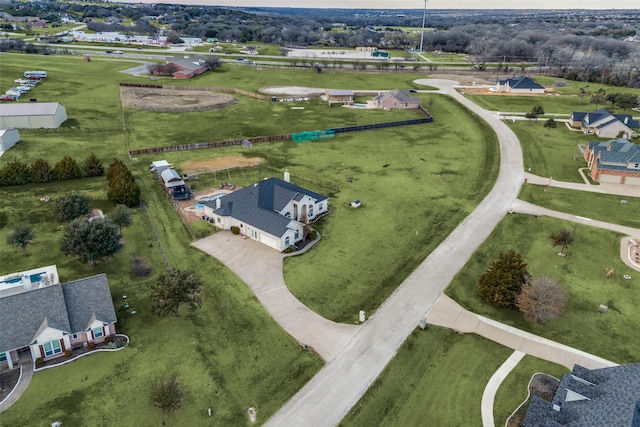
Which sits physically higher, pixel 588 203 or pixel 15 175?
pixel 15 175

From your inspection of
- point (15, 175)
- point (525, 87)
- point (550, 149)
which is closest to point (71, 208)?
point (15, 175)

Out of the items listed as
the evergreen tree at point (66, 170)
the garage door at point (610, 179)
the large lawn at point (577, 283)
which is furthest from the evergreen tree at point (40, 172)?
the garage door at point (610, 179)

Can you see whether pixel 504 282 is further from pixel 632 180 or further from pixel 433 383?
pixel 632 180

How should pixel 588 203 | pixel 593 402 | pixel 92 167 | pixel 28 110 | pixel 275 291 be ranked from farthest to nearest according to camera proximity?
1. pixel 28 110
2. pixel 92 167
3. pixel 588 203
4. pixel 275 291
5. pixel 593 402

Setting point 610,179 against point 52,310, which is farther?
point 610,179

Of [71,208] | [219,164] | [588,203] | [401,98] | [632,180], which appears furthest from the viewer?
[401,98]

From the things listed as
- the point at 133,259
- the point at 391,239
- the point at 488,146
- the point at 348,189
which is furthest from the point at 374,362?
the point at 488,146
